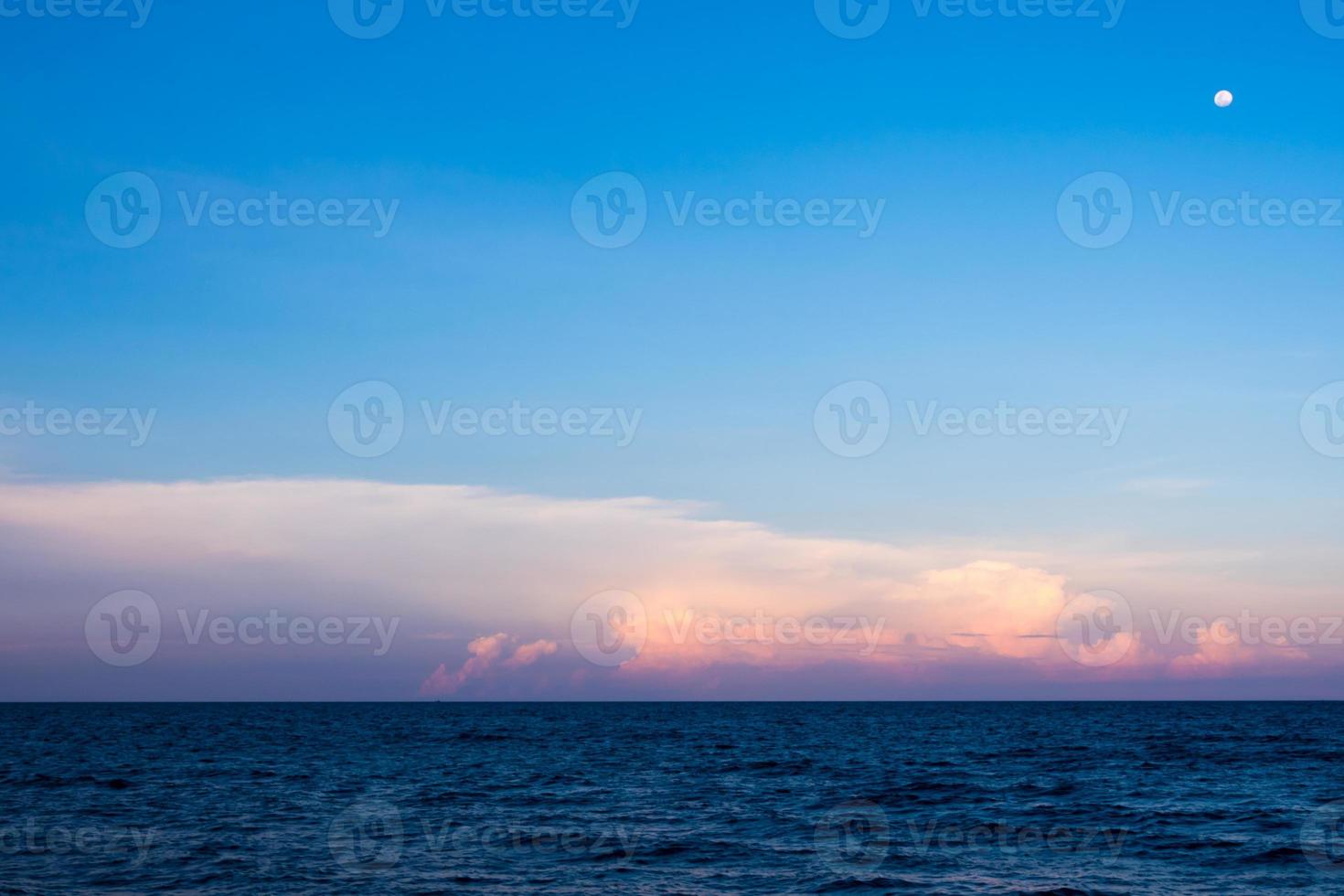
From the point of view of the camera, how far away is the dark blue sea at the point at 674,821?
27000 millimetres

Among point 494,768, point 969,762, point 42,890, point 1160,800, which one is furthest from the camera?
point 969,762

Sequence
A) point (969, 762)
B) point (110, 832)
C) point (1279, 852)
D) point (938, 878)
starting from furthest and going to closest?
point (969, 762), point (110, 832), point (1279, 852), point (938, 878)

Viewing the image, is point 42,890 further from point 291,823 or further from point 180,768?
point 180,768

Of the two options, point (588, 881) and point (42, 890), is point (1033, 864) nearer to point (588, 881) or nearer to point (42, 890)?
point (588, 881)

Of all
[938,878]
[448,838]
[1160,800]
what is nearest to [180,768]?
[448,838]

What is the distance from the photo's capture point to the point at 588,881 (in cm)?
2659

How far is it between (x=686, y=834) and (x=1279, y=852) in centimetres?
1753

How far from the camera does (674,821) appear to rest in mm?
36281

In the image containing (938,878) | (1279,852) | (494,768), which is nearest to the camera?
(938,878)

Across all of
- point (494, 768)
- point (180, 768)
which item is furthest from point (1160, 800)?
point (180, 768)

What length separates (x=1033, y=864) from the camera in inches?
1134

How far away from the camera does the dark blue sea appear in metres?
27.0

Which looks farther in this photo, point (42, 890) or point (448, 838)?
point (448, 838)

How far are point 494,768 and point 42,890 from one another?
32.7m
